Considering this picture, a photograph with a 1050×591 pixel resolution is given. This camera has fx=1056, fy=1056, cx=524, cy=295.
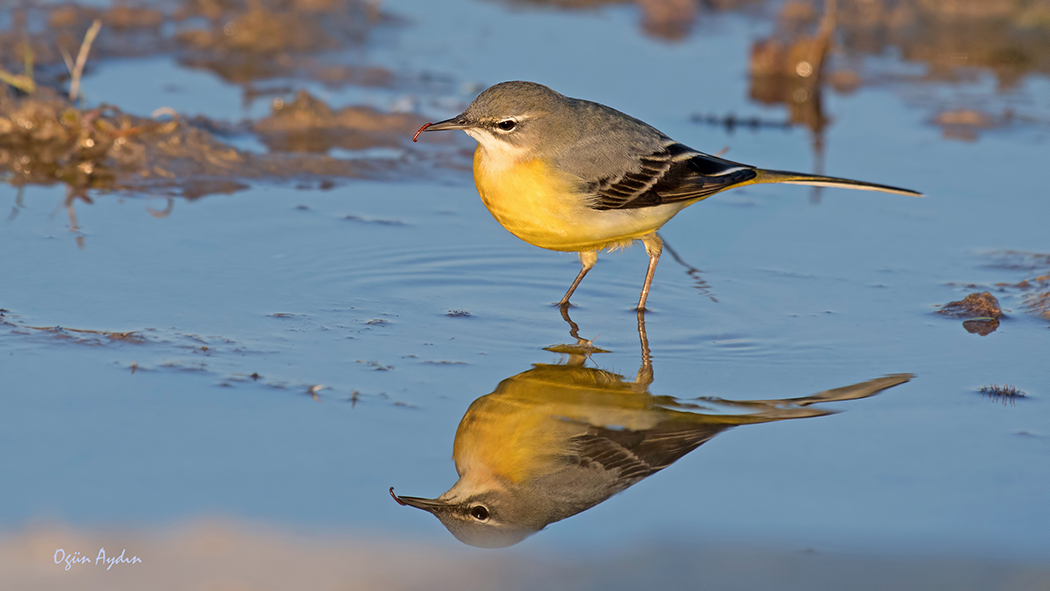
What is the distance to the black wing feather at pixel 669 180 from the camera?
5957 millimetres

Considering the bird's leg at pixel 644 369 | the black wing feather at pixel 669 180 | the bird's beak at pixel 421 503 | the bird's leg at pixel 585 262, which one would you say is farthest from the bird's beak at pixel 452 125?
the bird's beak at pixel 421 503

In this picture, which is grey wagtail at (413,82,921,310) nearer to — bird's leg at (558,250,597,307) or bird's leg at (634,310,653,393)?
bird's leg at (558,250,597,307)

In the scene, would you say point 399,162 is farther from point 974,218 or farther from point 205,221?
point 974,218

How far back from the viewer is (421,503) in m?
3.77

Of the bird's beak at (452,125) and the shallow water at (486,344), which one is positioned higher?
the bird's beak at (452,125)

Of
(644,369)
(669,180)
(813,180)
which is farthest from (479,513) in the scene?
(813,180)

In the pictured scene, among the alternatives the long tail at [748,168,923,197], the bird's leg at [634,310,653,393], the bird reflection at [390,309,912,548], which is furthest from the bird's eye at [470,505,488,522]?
the long tail at [748,168,923,197]

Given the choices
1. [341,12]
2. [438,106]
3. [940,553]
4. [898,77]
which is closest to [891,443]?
[940,553]

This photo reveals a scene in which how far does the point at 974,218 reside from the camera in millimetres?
7422

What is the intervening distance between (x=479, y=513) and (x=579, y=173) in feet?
8.25

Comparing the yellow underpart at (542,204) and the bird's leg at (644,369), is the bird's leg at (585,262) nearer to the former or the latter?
the yellow underpart at (542,204)

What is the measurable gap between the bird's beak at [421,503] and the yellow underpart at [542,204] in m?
2.22

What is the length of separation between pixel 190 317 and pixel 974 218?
5331 millimetres

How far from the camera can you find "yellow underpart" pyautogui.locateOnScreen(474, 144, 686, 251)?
18.6ft
